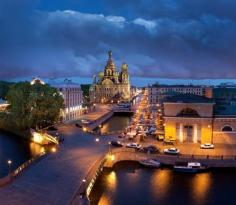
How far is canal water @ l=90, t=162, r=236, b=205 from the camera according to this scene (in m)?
32.9

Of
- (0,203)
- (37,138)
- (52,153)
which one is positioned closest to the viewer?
(0,203)

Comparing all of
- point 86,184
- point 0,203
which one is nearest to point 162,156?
point 86,184

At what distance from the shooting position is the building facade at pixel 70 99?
8481cm

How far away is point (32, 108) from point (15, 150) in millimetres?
14186

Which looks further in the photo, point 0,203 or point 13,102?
point 13,102

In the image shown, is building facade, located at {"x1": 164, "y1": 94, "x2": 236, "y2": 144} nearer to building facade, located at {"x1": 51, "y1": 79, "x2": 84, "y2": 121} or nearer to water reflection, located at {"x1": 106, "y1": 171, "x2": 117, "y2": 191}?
water reflection, located at {"x1": 106, "y1": 171, "x2": 117, "y2": 191}

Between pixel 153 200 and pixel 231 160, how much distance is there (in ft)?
44.8

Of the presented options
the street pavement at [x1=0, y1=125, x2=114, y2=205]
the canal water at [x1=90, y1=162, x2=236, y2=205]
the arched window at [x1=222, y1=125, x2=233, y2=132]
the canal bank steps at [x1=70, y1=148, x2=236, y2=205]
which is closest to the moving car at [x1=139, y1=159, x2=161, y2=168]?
the canal water at [x1=90, y1=162, x2=236, y2=205]

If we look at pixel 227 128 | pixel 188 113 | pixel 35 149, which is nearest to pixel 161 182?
pixel 188 113

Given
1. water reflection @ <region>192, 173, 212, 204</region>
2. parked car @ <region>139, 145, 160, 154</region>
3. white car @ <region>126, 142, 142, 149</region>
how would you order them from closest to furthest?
1. water reflection @ <region>192, 173, 212, 204</region>
2. parked car @ <region>139, 145, 160, 154</region>
3. white car @ <region>126, 142, 142, 149</region>

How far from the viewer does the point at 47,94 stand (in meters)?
Result: 67.2

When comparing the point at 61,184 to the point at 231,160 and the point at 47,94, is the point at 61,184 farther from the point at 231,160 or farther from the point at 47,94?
the point at 47,94

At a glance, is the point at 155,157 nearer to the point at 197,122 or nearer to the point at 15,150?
the point at 197,122

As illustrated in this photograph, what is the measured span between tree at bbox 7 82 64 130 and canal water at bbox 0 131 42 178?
3342 mm
